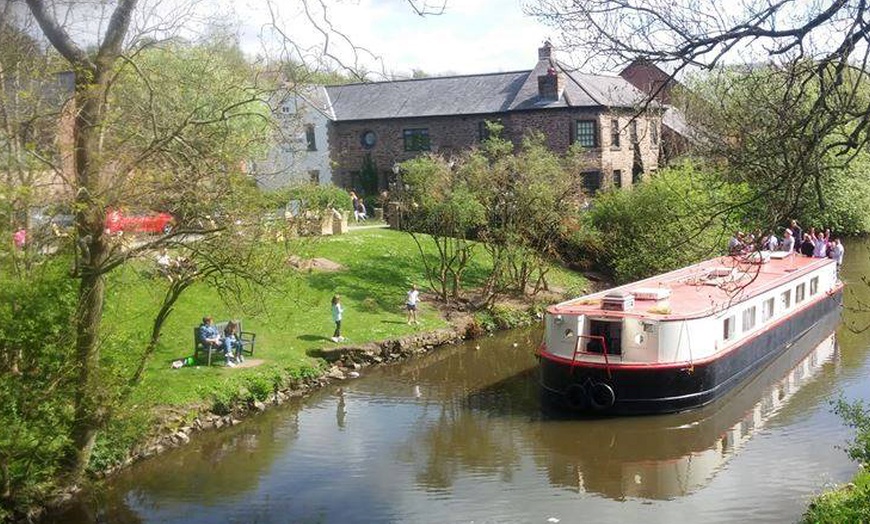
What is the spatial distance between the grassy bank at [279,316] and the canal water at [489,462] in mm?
1036

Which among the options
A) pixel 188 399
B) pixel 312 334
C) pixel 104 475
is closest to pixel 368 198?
pixel 312 334

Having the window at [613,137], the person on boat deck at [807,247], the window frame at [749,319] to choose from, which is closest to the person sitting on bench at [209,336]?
the window frame at [749,319]

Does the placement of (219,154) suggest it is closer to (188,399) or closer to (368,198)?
(188,399)

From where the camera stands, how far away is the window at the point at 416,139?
1678 inches

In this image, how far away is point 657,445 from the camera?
632 inches

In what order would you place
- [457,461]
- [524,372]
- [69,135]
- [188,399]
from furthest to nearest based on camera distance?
[524,372] < [188,399] < [457,461] < [69,135]

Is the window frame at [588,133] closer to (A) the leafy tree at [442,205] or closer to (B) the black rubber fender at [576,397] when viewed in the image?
(A) the leafy tree at [442,205]

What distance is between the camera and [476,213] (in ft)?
85.1

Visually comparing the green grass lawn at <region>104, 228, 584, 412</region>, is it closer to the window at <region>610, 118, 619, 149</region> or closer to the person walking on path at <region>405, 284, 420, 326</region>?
the person walking on path at <region>405, 284, 420, 326</region>

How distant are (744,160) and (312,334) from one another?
16.2 m

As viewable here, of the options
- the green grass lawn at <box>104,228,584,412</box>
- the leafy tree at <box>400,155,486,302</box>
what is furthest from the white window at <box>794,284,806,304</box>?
the leafy tree at <box>400,155,486,302</box>

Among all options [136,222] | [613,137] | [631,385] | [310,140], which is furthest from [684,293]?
[310,140]

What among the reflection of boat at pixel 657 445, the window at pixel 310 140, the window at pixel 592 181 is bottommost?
the reflection of boat at pixel 657 445

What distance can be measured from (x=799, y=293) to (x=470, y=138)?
65.8 feet
